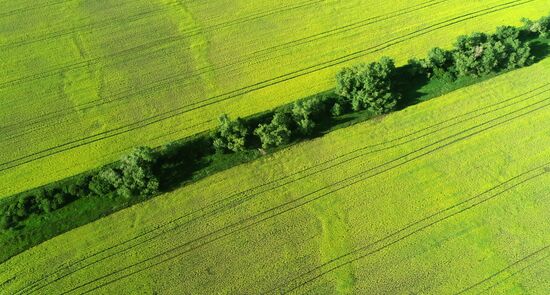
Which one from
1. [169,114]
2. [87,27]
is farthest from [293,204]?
[87,27]

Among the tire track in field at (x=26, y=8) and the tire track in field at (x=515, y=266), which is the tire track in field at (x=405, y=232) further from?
the tire track in field at (x=26, y=8)

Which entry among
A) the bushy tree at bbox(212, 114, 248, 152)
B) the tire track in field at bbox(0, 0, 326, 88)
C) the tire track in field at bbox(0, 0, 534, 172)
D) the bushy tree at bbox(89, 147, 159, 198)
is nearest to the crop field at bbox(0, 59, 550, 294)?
the bushy tree at bbox(89, 147, 159, 198)

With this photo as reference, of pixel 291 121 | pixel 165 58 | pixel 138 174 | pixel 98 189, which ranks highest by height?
pixel 165 58

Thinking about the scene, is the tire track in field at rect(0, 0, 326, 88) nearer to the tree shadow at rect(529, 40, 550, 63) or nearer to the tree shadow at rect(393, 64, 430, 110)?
the tree shadow at rect(393, 64, 430, 110)

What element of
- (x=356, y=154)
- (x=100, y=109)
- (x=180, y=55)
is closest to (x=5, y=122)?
(x=100, y=109)

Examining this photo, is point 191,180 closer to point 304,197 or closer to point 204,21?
point 304,197

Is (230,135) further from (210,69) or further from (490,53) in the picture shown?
(490,53)

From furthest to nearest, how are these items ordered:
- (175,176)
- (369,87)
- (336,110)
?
(336,110), (369,87), (175,176)
